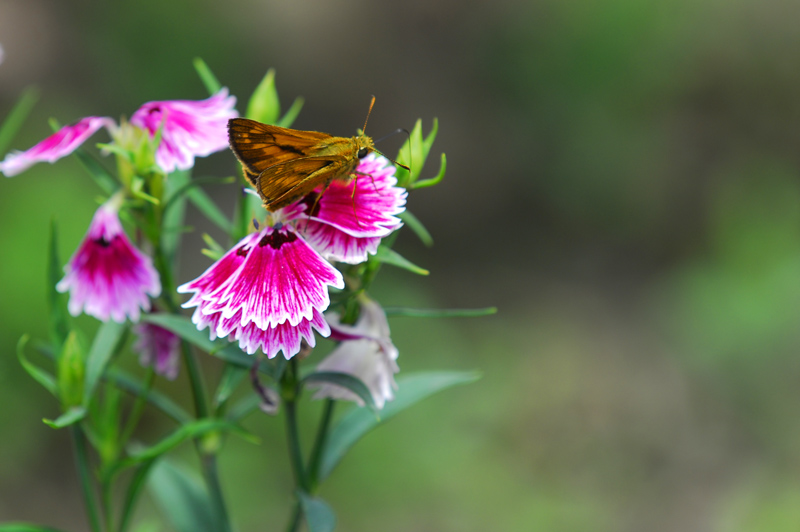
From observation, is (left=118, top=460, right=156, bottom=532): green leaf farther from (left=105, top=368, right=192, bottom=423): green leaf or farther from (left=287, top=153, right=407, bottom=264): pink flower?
(left=287, top=153, right=407, bottom=264): pink flower

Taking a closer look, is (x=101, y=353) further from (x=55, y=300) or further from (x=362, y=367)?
(x=362, y=367)

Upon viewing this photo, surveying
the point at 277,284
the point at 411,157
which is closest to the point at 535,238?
the point at 411,157

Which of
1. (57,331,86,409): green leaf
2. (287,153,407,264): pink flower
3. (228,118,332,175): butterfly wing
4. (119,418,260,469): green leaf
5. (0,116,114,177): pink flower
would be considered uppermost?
(228,118,332,175): butterfly wing

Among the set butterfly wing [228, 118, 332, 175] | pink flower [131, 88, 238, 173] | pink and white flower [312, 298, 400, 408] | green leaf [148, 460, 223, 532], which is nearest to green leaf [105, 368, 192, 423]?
green leaf [148, 460, 223, 532]

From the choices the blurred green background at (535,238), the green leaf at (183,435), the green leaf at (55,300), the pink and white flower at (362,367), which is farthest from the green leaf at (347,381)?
the blurred green background at (535,238)

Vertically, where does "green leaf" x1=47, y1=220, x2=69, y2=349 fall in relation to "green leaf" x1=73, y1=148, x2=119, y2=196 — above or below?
below

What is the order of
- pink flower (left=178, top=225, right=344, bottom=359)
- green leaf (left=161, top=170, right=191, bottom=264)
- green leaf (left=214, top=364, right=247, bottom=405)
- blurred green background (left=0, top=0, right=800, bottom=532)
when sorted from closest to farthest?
pink flower (left=178, top=225, right=344, bottom=359)
green leaf (left=214, top=364, right=247, bottom=405)
green leaf (left=161, top=170, right=191, bottom=264)
blurred green background (left=0, top=0, right=800, bottom=532)
